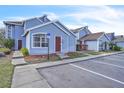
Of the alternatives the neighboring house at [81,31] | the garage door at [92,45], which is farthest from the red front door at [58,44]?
the neighboring house at [81,31]

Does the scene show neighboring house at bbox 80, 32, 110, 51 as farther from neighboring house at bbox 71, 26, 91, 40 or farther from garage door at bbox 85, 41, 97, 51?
neighboring house at bbox 71, 26, 91, 40

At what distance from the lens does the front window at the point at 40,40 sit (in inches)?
739

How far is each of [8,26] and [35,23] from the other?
4959 millimetres

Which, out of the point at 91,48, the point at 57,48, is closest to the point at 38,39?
the point at 57,48

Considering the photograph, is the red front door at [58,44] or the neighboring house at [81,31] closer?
the red front door at [58,44]

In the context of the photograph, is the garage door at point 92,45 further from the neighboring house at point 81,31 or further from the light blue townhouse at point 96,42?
the neighboring house at point 81,31

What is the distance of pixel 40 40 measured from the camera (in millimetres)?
18953

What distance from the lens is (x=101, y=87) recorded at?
7.06 m

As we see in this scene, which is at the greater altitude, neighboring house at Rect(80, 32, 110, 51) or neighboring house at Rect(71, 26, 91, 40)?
neighboring house at Rect(71, 26, 91, 40)

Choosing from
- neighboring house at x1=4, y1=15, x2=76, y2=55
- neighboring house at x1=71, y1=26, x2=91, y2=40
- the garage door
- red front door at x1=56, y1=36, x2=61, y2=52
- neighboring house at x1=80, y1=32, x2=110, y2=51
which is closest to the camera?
neighboring house at x1=4, y1=15, x2=76, y2=55

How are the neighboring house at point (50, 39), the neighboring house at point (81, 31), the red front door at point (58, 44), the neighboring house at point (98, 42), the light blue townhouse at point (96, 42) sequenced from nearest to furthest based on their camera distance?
the neighboring house at point (50, 39)
the red front door at point (58, 44)
the neighboring house at point (98, 42)
the light blue townhouse at point (96, 42)
the neighboring house at point (81, 31)

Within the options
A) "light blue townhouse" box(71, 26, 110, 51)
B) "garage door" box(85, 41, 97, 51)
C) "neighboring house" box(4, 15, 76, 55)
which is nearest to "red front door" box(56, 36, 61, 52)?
"neighboring house" box(4, 15, 76, 55)

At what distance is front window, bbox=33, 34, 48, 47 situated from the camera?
18.8 m

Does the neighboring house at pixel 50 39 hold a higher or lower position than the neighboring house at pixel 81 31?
lower
